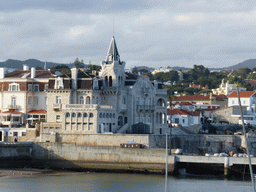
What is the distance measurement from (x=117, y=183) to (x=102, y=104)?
2527cm

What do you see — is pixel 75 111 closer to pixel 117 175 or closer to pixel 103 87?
pixel 103 87

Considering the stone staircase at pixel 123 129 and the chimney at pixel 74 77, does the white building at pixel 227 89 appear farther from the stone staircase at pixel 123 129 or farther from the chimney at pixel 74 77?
the chimney at pixel 74 77

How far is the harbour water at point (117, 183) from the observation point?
6116cm

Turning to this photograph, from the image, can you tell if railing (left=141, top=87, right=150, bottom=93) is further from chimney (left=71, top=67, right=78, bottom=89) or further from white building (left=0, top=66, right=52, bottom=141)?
white building (left=0, top=66, right=52, bottom=141)

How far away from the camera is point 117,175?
71125 millimetres

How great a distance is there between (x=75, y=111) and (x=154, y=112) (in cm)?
1496

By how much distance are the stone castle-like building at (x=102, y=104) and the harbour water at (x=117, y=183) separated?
39.7ft

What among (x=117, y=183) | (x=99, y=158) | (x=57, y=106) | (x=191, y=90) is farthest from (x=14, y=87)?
(x=191, y=90)

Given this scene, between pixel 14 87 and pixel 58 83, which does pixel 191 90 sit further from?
pixel 58 83

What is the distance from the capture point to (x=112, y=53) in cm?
9206

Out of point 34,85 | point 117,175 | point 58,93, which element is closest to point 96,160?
point 117,175

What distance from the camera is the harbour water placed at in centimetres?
6116

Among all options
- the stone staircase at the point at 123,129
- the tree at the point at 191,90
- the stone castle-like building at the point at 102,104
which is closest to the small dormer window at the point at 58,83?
the stone castle-like building at the point at 102,104

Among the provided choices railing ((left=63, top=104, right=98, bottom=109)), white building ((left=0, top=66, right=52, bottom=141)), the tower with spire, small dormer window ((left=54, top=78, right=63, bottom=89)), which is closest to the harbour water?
railing ((left=63, top=104, right=98, bottom=109))
